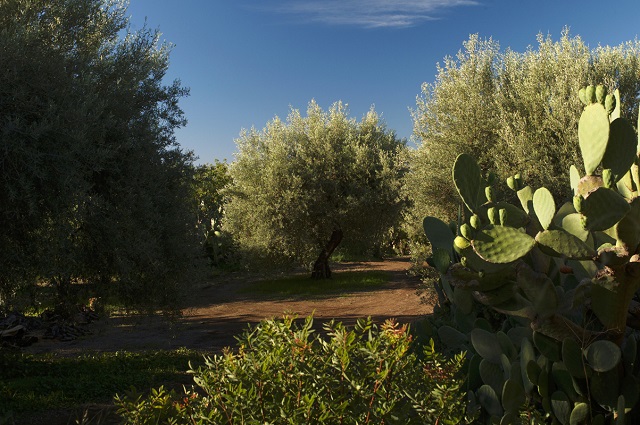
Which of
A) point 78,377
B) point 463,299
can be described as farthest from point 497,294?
point 78,377

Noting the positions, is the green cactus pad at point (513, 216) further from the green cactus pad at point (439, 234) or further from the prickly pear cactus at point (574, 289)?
the green cactus pad at point (439, 234)

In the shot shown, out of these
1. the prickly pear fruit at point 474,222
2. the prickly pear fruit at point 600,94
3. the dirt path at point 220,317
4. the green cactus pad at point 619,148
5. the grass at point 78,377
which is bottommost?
the dirt path at point 220,317

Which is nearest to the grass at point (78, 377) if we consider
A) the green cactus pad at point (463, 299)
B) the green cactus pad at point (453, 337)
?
the green cactus pad at point (453, 337)

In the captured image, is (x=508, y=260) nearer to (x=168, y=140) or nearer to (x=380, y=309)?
(x=168, y=140)

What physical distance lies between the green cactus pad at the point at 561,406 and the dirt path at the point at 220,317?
7100mm

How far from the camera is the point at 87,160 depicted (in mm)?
8539

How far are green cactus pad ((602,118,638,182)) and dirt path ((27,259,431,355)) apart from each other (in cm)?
754

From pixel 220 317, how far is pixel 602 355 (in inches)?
602

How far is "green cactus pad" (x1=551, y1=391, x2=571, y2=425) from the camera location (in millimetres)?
3289

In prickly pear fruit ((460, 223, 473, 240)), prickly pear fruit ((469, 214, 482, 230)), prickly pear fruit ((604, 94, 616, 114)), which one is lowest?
prickly pear fruit ((460, 223, 473, 240))

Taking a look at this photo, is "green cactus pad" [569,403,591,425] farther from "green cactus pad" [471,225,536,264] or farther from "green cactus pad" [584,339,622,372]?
"green cactus pad" [471,225,536,264]

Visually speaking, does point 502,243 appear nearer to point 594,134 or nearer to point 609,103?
point 594,134

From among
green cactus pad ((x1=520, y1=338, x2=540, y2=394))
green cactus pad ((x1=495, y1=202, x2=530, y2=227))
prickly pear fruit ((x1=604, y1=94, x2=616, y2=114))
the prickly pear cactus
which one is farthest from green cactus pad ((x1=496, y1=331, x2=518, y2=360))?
prickly pear fruit ((x1=604, y1=94, x2=616, y2=114))

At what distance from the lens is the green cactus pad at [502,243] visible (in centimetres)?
292
